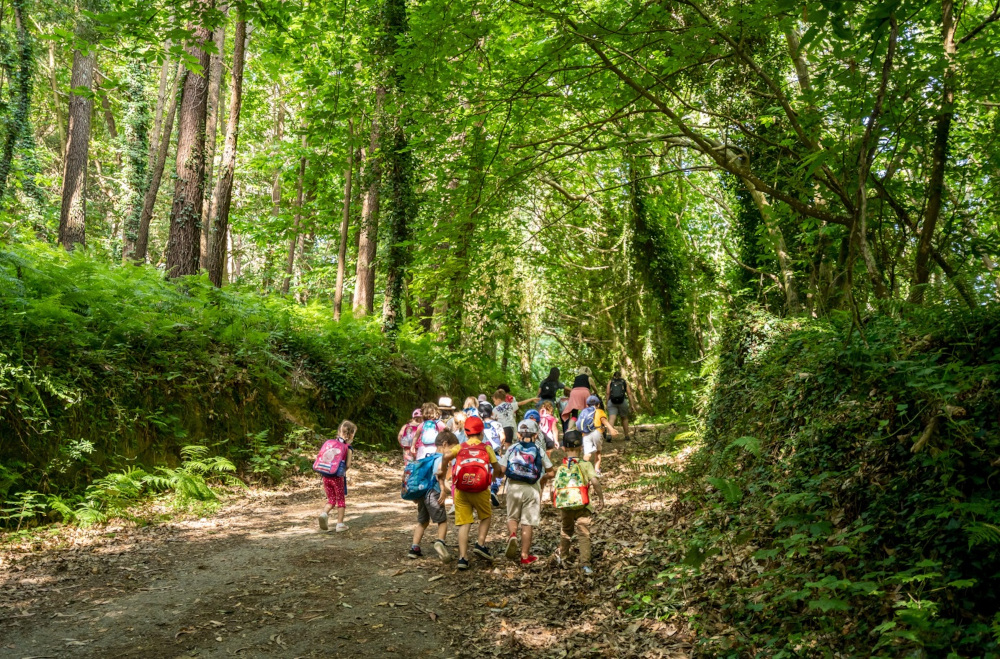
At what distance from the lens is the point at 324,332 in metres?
15.6

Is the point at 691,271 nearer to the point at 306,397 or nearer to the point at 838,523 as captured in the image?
the point at 306,397

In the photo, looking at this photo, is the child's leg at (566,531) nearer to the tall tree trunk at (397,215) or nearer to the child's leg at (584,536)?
the child's leg at (584,536)

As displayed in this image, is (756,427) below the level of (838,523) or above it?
above

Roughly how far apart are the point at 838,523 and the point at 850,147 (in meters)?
3.32

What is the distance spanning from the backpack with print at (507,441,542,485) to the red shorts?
2.72 m

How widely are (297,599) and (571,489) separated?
307 centimetres

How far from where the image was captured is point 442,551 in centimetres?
762

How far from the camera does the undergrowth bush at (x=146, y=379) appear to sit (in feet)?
26.6

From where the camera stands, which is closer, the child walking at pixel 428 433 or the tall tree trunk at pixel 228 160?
the child walking at pixel 428 433

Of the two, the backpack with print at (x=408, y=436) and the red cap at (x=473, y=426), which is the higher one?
the red cap at (x=473, y=426)

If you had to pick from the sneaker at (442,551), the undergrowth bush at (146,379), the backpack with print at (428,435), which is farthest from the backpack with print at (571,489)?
the undergrowth bush at (146,379)

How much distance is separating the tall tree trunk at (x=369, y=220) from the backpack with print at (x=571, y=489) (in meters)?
12.8

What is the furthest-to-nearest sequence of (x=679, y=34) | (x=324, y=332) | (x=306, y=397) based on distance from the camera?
(x=324, y=332), (x=306, y=397), (x=679, y=34)

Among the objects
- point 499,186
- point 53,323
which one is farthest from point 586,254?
point 53,323
